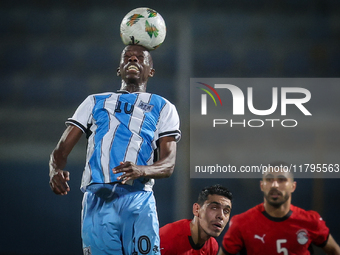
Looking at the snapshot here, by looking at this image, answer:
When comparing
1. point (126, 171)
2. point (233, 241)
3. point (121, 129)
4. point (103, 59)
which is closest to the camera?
point (126, 171)

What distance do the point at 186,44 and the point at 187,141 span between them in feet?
2.99

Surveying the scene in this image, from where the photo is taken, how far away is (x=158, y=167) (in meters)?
1.85

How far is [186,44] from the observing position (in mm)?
3914

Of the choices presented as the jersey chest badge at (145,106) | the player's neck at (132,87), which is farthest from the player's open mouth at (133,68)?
the jersey chest badge at (145,106)

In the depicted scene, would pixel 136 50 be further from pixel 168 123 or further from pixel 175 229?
pixel 175 229

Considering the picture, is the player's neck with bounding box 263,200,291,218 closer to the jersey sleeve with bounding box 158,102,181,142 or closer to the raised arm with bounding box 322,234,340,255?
the raised arm with bounding box 322,234,340,255

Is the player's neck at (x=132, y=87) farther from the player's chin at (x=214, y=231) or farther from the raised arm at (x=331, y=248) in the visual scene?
the raised arm at (x=331, y=248)

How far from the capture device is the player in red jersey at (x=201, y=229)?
284 centimetres

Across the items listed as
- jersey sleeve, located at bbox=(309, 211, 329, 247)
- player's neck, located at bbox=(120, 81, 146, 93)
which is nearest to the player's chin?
jersey sleeve, located at bbox=(309, 211, 329, 247)

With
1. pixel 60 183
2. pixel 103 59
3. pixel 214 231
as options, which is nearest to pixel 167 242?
pixel 214 231

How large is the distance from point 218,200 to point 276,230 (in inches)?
17.4

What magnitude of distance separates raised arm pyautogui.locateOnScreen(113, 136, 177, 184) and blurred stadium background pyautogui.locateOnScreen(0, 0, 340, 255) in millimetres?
1837

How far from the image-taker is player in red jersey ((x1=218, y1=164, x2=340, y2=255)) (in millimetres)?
2801

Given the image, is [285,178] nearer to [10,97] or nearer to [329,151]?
[329,151]
